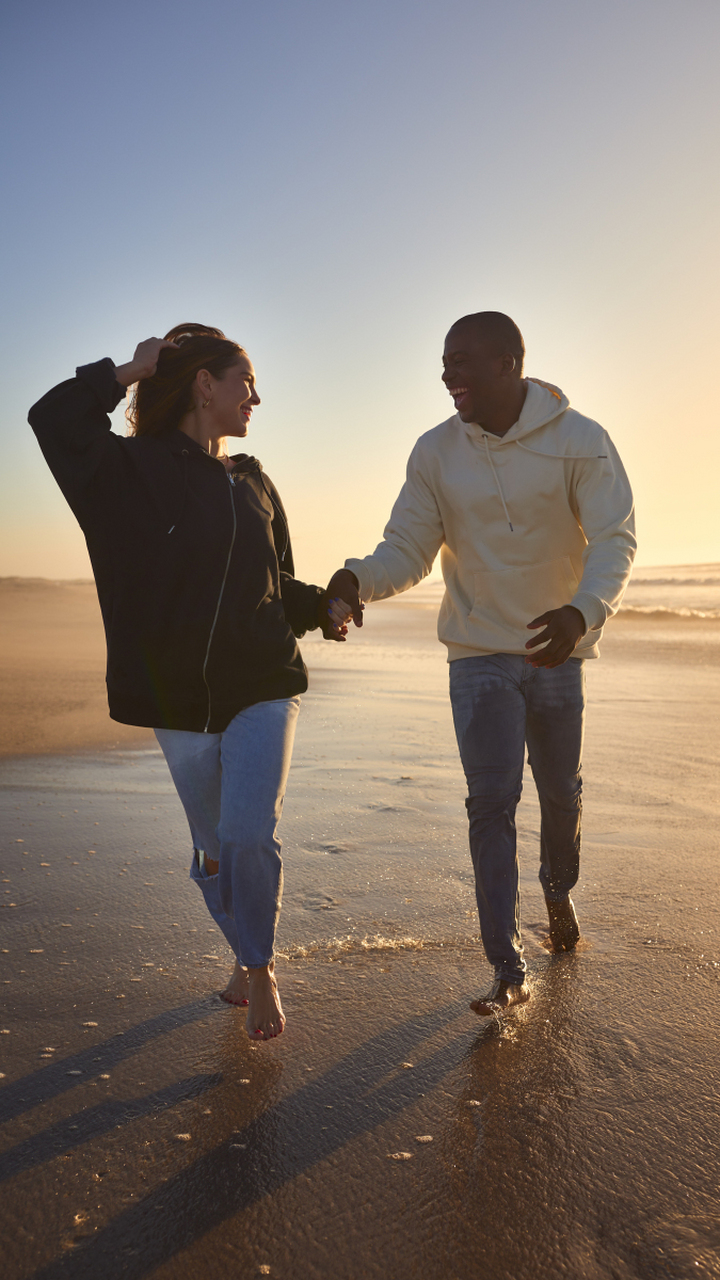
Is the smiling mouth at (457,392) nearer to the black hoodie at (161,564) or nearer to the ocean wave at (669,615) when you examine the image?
the black hoodie at (161,564)

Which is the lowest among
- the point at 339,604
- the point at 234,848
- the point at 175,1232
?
the point at 175,1232

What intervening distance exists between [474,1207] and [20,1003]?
1.59 metres

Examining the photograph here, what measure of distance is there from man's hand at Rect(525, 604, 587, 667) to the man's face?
88cm

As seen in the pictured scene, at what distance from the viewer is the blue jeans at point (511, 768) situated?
294cm

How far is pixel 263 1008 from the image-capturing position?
2.63m

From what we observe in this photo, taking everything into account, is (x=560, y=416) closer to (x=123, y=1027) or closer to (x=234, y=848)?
(x=234, y=848)

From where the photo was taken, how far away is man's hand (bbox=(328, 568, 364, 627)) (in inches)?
130

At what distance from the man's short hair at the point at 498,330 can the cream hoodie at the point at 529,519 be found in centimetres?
16

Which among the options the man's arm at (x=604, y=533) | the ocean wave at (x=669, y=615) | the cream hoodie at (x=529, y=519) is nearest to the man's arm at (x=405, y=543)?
the cream hoodie at (x=529, y=519)

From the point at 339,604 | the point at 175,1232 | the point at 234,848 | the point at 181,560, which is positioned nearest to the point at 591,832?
the point at 339,604

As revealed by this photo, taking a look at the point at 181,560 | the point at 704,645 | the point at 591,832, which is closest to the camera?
the point at 181,560

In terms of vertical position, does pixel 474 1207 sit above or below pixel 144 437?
below

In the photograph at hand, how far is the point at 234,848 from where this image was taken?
267 cm

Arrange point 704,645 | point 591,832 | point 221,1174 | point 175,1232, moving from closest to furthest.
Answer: point 175,1232
point 221,1174
point 591,832
point 704,645
